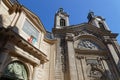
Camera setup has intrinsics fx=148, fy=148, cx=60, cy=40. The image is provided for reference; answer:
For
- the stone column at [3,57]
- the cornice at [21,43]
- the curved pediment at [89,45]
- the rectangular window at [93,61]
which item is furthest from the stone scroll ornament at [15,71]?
the curved pediment at [89,45]

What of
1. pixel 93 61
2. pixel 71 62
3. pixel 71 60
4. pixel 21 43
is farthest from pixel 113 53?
pixel 21 43

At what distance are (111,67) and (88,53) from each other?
258 cm

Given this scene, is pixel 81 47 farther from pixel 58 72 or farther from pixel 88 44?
pixel 58 72

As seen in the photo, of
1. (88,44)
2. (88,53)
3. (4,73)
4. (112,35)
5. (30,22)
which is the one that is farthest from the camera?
(112,35)

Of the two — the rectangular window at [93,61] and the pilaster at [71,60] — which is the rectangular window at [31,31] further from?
the rectangular window at [93,61]

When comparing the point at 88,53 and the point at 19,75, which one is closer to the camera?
the point at 19,75

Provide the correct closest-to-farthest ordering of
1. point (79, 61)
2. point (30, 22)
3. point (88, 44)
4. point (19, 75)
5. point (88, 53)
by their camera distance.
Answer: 1. point (19, 75)
2. point (30, 22)
3. point (79, 61)
4. point (88, 53)
5. point (88, 44)

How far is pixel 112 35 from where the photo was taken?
18406mm

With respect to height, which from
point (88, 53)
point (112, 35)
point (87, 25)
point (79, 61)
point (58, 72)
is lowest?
point (58, 72)

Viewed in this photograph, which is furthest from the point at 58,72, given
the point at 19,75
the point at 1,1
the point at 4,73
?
the point at 1,1

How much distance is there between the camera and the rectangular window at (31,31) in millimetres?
10859

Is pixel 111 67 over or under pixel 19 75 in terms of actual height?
over

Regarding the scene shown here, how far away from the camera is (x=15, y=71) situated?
8.61 metres

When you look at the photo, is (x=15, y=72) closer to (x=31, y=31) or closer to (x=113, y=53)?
(x=31, y=31)
